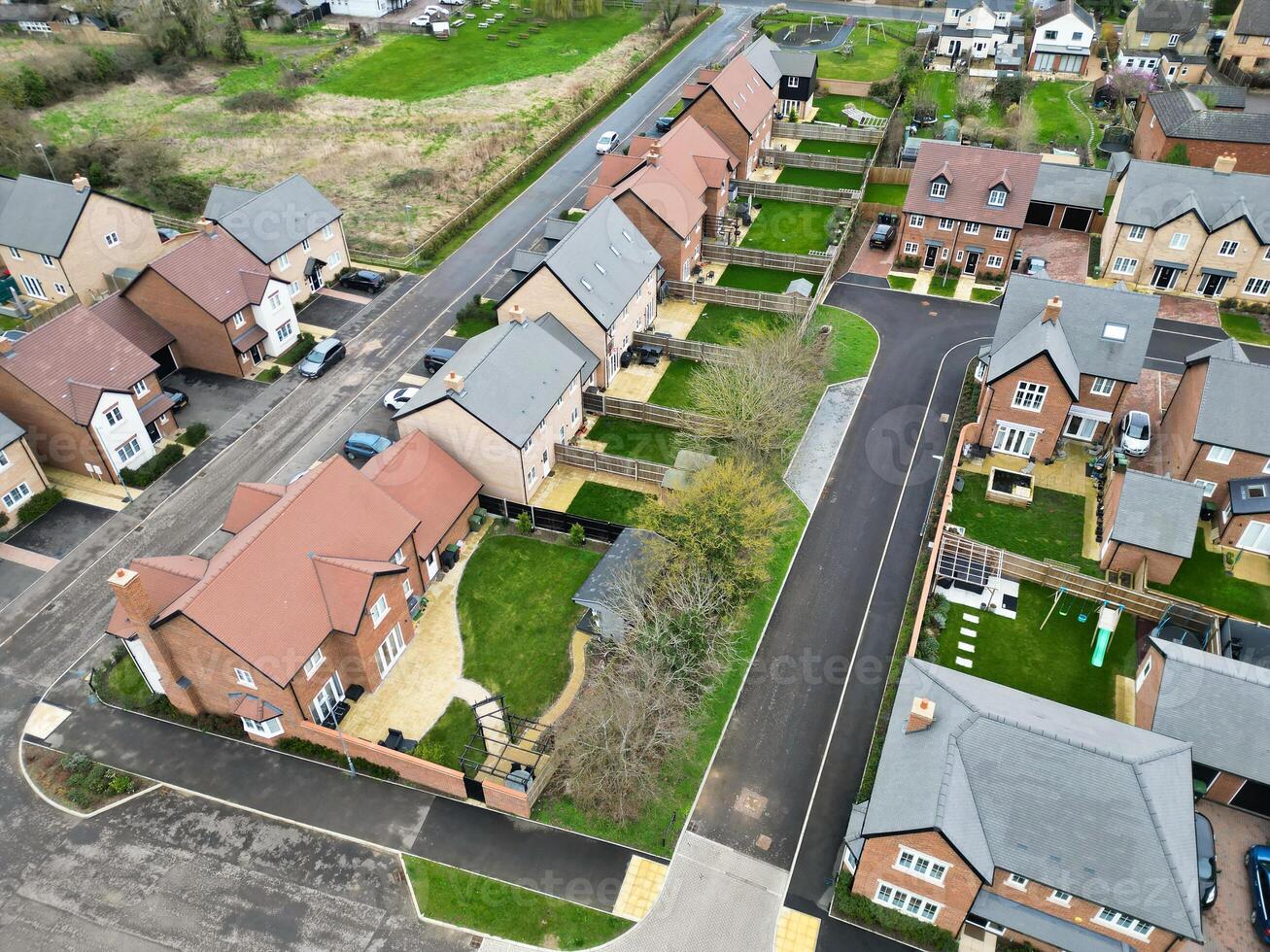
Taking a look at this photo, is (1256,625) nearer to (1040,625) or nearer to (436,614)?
(1040,625)

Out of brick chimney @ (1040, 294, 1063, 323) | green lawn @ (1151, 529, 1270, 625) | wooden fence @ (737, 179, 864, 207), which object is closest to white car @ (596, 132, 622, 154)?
wooden fence @ (737, 179, 864, 207)

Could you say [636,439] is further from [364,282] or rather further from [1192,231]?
[1192,231]

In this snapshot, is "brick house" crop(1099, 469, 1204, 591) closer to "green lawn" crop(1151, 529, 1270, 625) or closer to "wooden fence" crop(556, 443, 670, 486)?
"green lawn" crop(1151, 529, 1270, 625)

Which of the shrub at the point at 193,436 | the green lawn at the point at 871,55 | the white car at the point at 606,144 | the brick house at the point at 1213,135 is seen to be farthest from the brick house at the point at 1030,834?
the green lawn at the point at 871,55

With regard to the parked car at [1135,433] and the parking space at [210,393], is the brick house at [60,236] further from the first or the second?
the parked car at [1135,433]

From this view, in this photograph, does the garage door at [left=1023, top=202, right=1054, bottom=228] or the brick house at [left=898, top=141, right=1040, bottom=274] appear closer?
the brick house at [left=898, top=141, right=1040, bottom=274]

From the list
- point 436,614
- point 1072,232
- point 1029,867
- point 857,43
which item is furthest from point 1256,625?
point 857,43
